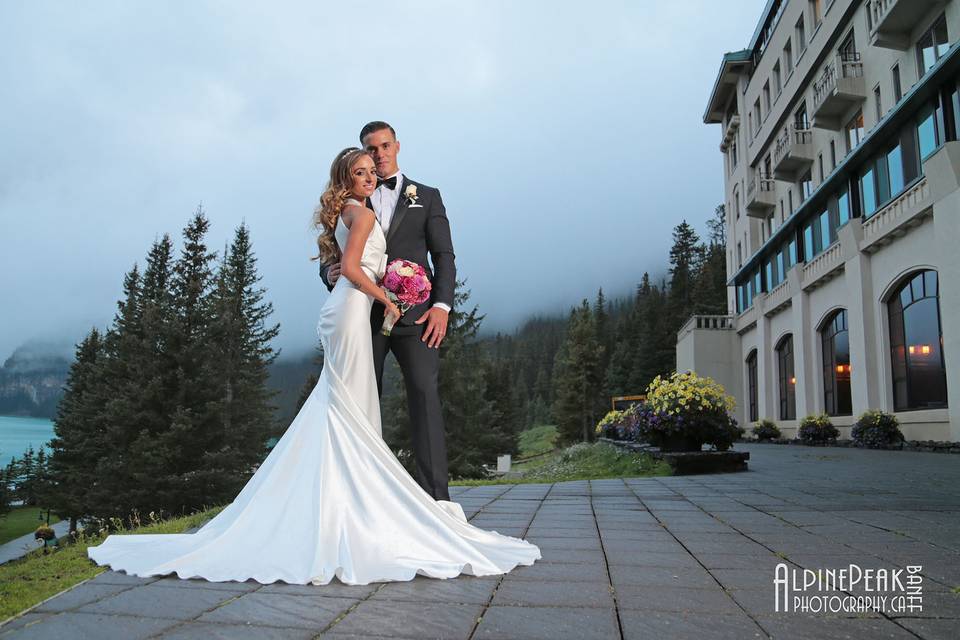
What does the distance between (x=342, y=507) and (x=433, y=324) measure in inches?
48.2

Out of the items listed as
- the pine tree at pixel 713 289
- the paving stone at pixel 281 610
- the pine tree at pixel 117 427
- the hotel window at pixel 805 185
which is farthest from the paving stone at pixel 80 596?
the pine tree at pixel 713 289

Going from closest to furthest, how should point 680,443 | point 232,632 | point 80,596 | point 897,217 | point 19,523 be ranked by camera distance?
point 232,632, point 80,596, point 680,443, point 897,217, point 19,523

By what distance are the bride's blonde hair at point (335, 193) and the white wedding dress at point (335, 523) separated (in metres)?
0.54

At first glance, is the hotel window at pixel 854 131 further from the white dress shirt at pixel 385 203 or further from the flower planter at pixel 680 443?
the white dress shirt at pixel 385 203

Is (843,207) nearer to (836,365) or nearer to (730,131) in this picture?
(836,365)

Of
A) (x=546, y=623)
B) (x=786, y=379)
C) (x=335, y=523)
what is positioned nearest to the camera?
(x=546, y=623)

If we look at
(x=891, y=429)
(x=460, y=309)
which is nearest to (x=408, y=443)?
(x=460, y=309)

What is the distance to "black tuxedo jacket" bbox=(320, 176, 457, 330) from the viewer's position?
394cm

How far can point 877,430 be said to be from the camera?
1628cm

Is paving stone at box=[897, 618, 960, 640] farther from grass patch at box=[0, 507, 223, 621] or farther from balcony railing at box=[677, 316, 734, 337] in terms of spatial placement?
balcony railing at box=[677, 316, 734, 337]

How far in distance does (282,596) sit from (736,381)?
3570 cm

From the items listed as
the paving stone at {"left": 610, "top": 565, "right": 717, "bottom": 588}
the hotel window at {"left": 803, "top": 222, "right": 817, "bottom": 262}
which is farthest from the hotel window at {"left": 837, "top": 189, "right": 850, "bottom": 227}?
the paving stone at {"left": 610, "top": 565, "right": 717, "bottom": 588}

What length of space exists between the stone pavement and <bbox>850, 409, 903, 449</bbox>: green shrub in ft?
43.2

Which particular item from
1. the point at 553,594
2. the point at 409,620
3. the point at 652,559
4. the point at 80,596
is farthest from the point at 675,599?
the point at 80,596
